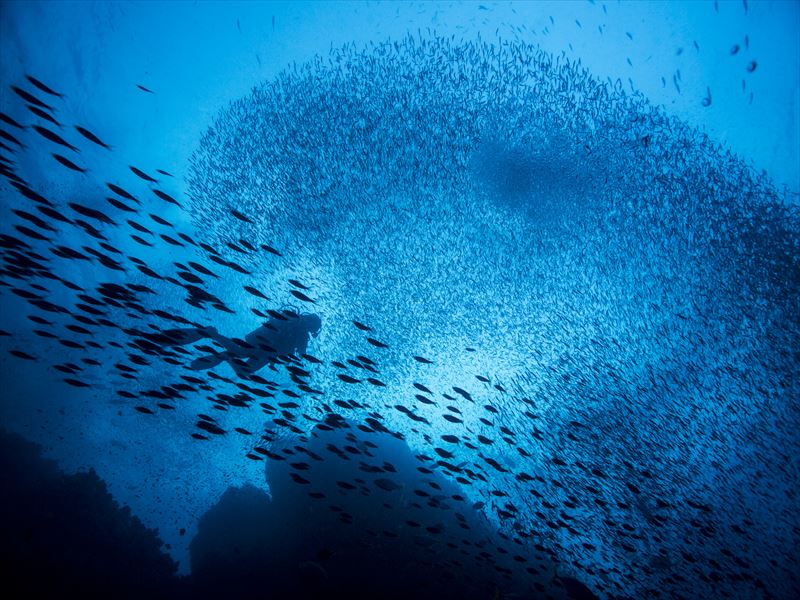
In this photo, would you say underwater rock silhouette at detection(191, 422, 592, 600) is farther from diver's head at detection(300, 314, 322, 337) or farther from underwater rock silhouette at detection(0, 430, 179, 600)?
diver's head at detection(300, 314, 322, 337)

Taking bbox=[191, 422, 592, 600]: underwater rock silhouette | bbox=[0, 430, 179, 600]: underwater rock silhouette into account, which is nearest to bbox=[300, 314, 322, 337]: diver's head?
bbox=[191, 422, 592, 600]: underwater rock silhouette

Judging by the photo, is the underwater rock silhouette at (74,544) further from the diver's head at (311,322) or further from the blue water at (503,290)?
the diver's head at (311,322)

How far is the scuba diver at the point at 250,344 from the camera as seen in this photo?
25.9ft

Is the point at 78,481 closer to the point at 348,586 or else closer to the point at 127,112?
the point at 348,586

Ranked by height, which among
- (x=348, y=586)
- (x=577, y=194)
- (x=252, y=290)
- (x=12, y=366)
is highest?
(x=577, y=194)

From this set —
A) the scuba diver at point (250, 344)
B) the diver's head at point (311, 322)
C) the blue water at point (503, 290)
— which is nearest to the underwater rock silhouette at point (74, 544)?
the blue water at point (503, 290)

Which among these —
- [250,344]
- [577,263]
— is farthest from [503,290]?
[250,344]

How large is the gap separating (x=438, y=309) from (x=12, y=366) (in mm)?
36480

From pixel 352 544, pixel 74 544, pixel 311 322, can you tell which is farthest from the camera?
pixel 74 544

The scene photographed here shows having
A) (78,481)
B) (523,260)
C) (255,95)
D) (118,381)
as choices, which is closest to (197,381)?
(523,260)

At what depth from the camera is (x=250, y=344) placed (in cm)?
899

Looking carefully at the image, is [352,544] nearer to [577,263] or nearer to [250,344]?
[250,344]

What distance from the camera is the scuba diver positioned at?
25.9ft

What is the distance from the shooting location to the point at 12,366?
30750 mm
